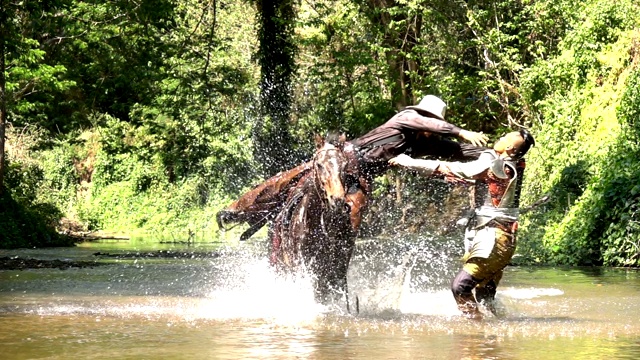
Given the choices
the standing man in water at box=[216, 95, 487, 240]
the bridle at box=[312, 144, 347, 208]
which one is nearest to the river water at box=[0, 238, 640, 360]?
the bridle at box=[312, 144, 347, 208]

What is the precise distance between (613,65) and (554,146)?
74.9 inches

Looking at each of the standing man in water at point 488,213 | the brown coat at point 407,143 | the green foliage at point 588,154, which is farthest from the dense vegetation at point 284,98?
the standing man in water at point 488,213

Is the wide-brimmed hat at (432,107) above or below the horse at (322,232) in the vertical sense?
above

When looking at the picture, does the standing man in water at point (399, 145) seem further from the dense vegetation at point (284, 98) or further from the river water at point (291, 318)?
the dense vegetation at point (284, 98)

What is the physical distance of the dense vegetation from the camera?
19.0 metres

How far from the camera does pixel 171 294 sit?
1141 cm

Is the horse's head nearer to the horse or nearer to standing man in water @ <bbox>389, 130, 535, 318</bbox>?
the horse

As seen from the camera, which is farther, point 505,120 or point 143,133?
point 143,133

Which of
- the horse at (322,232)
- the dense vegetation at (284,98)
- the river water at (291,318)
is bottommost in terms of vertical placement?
the river water at (291,318)

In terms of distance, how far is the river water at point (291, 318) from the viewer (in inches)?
269

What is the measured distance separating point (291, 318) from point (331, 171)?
1.38m

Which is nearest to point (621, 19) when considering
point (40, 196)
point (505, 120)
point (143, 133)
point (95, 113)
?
point (505, 120)

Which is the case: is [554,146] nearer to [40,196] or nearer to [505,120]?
[505,120]

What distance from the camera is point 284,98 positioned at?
33.2 metres
